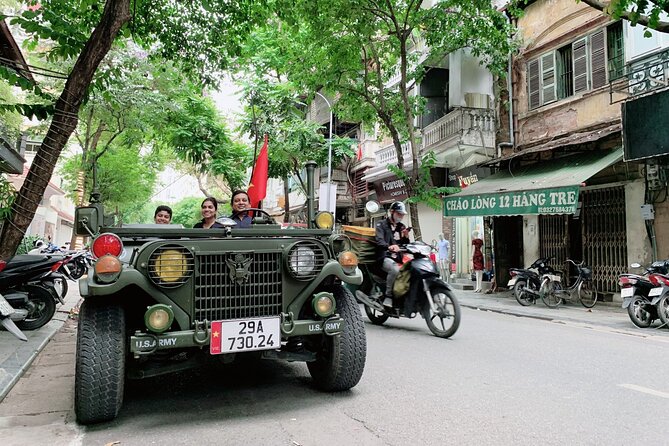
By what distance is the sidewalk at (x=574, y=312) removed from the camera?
8289mm

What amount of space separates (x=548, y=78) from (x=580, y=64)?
109cm

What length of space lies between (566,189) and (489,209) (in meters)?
2.28

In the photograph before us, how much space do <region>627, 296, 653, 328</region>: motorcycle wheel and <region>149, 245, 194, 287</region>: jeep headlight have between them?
303 inches

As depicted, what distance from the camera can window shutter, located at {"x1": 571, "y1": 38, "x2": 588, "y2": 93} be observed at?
12562 mm

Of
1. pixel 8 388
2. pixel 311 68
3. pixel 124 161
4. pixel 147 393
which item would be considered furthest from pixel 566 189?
pixel 124 161

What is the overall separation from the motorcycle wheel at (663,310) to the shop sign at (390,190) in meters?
12.6

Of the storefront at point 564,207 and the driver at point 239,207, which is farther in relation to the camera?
the storefront at point 564,207

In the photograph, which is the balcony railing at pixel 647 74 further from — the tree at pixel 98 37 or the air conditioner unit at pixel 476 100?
the tree at pixel 98 37

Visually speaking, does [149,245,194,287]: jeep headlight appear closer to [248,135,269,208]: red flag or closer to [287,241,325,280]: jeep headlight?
[287,241,325,280]: jeep headlight

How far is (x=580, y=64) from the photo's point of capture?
12727 mm

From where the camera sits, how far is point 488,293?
15.0m

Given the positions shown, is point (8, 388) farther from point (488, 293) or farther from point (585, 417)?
point (488, 293)

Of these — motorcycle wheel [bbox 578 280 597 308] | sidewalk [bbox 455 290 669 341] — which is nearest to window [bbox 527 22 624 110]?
motorcycle wheel [bbox 578 280 597 308]

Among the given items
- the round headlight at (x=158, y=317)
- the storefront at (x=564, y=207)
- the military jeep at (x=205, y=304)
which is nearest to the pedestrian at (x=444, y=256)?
the storefront at (x=564, y=207)
